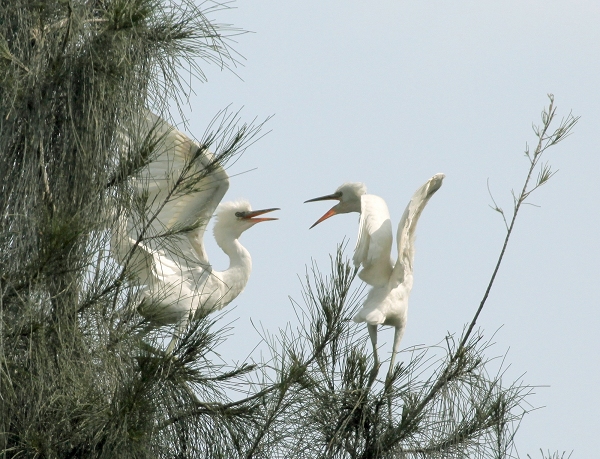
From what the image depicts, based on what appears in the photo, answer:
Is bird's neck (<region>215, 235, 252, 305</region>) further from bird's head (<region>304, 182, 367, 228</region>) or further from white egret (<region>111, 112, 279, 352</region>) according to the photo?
bird's head (<region>304, 182, 367, 228</region>)

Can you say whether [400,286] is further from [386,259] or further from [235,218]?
[235,218]

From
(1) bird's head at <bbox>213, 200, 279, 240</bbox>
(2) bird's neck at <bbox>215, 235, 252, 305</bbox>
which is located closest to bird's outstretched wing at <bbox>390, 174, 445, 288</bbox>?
(2) bird's neck at <bbox>215, 235, 252, 305</bbox>

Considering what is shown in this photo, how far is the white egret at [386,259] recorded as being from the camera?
13.1 feet

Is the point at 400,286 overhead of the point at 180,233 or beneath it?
overhead

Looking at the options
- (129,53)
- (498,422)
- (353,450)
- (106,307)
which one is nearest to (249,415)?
(353,450)

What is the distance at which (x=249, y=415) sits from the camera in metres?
3.33

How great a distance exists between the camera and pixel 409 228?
160 inches

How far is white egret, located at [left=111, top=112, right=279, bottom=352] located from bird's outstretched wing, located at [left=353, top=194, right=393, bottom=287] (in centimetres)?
59

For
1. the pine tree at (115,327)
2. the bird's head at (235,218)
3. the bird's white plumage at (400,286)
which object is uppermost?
the bird's head at (235,218)

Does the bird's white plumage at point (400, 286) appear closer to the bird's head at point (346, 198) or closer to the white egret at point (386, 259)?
the white egret at point (386, 259)

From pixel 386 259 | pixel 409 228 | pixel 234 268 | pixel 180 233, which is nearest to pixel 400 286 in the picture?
pixel 386 259

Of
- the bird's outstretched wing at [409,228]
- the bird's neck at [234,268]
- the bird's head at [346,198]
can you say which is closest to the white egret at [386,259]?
the bird's outstretched wing at [409,228]

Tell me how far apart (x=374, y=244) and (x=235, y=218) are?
4.67 feet

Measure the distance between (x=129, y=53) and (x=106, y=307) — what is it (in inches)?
30.3
